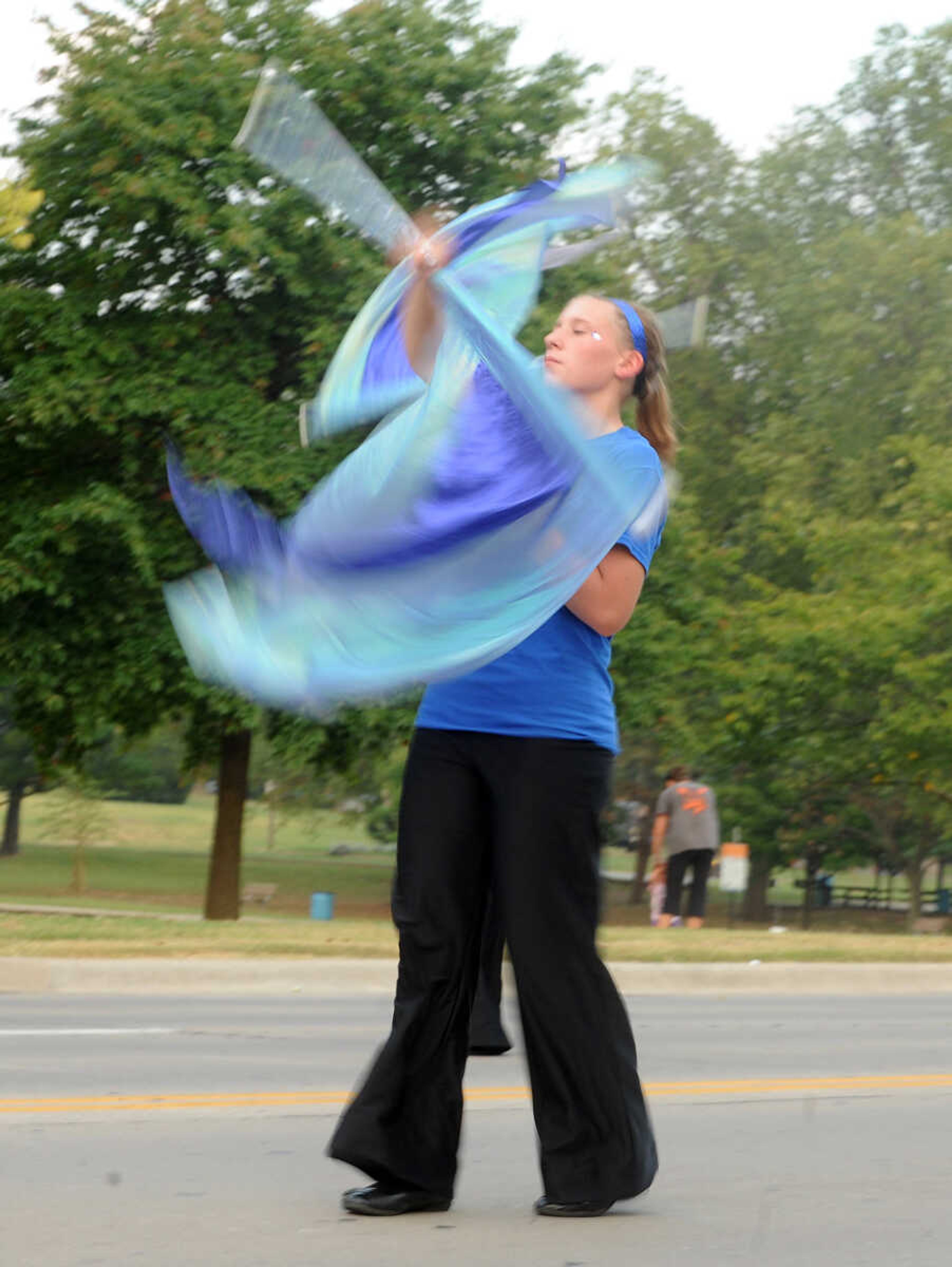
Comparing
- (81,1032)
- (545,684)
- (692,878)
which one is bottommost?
(81,1032)

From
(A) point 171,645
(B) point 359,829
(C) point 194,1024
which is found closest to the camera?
(C) point 194,1024

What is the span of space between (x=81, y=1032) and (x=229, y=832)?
16.3 m

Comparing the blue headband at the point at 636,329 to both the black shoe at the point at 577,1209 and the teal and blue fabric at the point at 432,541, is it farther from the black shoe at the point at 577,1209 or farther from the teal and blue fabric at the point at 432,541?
the black shoe at the point at 577,1209

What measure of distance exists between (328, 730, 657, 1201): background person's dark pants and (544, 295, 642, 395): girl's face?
815 mm

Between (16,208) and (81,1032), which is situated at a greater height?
(16,208)

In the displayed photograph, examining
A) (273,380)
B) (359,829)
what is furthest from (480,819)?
(359,829)

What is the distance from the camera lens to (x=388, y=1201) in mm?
4320

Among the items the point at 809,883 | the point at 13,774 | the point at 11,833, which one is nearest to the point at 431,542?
the point at 809,883

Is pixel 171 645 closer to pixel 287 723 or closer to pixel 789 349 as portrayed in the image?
pixel 287 723

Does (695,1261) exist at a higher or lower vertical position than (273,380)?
lower

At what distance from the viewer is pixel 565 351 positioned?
446cm

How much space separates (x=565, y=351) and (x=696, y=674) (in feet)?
93.3

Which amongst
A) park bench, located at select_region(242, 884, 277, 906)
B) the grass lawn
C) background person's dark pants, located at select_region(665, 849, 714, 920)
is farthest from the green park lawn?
background person's dark pants, located at select_region(665, 849, 714, 920)

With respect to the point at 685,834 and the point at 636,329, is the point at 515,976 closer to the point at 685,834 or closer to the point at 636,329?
the point at 636,329
